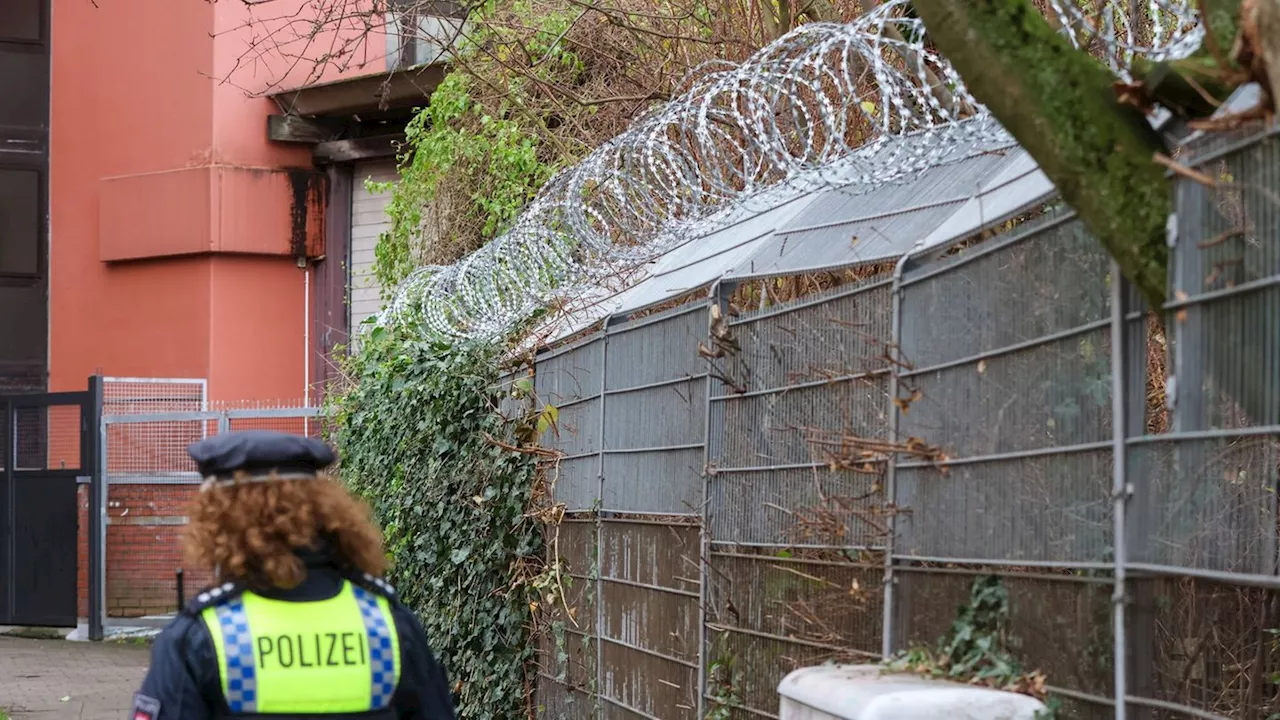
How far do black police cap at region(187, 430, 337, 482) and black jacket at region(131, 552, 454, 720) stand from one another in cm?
19

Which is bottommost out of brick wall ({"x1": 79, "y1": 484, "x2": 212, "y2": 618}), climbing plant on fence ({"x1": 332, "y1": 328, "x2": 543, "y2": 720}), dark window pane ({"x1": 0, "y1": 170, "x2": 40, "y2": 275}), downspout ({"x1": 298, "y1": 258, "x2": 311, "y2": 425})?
brick wall ({"x1": 79, "y1": 484, "x2": 212, "y2": 618})

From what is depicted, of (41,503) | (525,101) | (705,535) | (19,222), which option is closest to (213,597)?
(705,535)

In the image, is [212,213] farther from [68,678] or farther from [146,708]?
[146,708]

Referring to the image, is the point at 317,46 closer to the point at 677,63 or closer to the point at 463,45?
the point at 463,45

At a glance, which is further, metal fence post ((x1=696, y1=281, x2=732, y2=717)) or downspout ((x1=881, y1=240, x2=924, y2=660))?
metal fence post ((x1=696, y1=281, x2=732, y2=717))

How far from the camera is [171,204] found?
19.5 m

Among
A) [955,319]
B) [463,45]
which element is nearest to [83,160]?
[463,45]

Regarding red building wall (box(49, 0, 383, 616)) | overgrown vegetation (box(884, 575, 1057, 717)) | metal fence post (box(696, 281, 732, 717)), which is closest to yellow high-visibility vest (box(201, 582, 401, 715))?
overgrown vegetation (box(884, 575, 1057, 717))

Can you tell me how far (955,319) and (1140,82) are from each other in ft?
3.46

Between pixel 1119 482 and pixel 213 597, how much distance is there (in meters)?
1.90

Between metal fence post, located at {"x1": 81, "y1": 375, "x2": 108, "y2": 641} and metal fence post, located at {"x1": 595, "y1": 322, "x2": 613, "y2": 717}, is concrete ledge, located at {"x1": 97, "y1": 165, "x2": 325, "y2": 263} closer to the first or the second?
metal fence post, located at {"x1": 81, "y1": 375, "x2": 108, "y2": 641}

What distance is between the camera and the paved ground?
40.4ft

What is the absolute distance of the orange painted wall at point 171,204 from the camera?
63.1 feet

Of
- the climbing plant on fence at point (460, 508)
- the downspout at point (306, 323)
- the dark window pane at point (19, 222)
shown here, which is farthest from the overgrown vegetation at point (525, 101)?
the dark window pane at point (19, 222)
